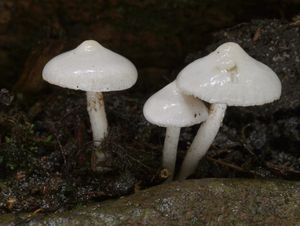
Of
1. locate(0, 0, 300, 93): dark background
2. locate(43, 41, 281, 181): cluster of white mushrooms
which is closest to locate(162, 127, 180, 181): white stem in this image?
locate(43, 41, 281, 181): cluster of white mushrooms

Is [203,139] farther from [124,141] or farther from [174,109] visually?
[124,141]

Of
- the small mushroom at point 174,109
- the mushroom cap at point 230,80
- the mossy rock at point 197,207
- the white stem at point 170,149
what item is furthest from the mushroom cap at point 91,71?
the mossy rock at point 197,207

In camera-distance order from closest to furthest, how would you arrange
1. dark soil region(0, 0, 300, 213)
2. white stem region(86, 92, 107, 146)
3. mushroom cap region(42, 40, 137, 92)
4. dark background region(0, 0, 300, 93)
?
mushroom cap region(42, 40, 137, 92), dark soil region(0, 0, 300, 213), white stem region(86, 92, 107, 146), dark background region(0, 0, 300, 93)

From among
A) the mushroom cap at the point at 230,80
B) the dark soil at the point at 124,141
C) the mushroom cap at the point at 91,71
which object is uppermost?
the mushroom cap at the point at 230,80

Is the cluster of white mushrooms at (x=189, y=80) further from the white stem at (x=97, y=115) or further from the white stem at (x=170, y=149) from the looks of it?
the white stem at (x=97, y=115)

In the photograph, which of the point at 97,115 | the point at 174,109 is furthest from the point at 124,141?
the point at 174,109

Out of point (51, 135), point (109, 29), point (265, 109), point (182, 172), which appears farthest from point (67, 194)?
point (265, 109)

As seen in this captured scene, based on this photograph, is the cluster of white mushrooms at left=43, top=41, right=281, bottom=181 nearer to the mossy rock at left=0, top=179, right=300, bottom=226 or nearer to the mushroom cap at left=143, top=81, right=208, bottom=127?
the mushroom cap at left=143, top=81, right=208, bottom=127
